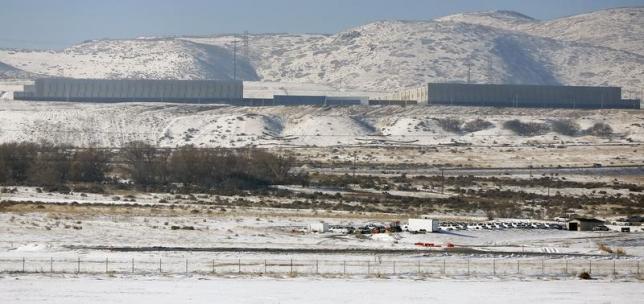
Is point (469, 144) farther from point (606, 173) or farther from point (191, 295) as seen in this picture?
point (191, 295)

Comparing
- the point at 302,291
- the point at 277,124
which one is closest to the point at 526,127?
the point at 277,124

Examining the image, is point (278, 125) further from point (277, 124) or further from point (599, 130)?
point (599, 130)

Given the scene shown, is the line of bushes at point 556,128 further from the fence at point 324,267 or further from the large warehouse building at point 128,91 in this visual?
the fence at point 324,267

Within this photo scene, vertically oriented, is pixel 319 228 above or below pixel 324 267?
above

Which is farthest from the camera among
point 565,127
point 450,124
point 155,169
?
point 450,124

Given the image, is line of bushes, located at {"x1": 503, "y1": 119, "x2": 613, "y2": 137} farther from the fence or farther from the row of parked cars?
the fence

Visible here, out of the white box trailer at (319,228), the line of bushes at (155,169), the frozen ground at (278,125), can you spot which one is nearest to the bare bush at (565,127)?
the frozen ground at (278,125)

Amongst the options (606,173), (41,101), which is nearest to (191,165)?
(606,173)

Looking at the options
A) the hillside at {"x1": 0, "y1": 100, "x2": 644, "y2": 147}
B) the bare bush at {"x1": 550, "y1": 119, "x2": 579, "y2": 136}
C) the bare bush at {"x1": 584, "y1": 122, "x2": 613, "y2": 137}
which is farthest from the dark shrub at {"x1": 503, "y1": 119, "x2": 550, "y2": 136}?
the bare bush at {"x1": 584, "y1": 122, "x2": 613, "y2": 137}
